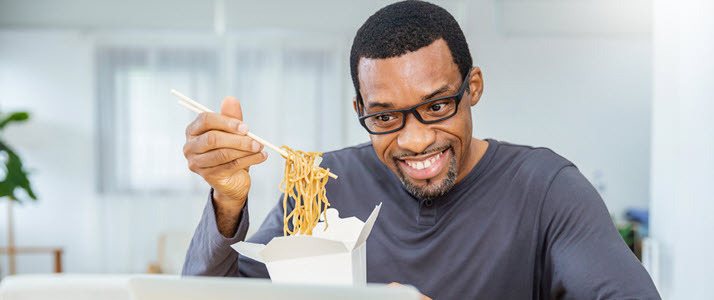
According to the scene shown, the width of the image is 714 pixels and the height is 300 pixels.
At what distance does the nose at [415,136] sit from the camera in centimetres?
112

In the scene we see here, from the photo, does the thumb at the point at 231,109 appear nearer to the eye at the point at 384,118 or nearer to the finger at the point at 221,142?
the finger at the point at 221,142

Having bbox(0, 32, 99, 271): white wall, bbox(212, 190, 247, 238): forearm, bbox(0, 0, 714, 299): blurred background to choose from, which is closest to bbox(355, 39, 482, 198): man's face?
bbox(212, 190, 247, 238): forearm

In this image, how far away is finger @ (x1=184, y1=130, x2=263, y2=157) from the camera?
98 centimetres

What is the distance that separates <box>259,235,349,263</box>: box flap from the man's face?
38 cm

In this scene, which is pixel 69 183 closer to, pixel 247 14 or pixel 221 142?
pixel 247 14

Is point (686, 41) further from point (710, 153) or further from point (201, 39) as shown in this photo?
point (201, 39)

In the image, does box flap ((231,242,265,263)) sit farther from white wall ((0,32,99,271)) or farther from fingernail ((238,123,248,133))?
white wall ((0,32,99,271))

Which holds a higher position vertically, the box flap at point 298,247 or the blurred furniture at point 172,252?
the box flap at point 298,247

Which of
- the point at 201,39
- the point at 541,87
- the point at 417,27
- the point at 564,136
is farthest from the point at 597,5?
the point at 417,27

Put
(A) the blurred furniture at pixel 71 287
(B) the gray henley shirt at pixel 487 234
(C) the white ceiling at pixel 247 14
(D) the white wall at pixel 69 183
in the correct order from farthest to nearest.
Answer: (D) the white wall at pixel 69 183 → (C) the white ceiling at pixel 247 14 → (B) the gray henley shirt at pixel 487 234 → (A) the blurred furniture at pixel 71 287

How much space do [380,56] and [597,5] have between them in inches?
164

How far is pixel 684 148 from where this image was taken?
2.02 m

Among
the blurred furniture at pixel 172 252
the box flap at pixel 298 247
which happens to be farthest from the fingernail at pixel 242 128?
the blurred furniture at pixel 172 252

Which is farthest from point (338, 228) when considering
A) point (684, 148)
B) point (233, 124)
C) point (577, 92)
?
point (577, 92)
